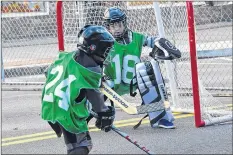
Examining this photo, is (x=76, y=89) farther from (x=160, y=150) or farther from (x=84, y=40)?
(x=160, y=150)

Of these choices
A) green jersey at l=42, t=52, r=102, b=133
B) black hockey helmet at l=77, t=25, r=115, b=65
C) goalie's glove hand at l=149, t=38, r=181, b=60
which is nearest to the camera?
green jersey at l=42, t=52, r=102, b=133

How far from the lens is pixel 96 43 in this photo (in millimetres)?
5621

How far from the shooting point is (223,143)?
7.34 metres

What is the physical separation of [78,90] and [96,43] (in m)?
0.38

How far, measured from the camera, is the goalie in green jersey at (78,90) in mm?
5512

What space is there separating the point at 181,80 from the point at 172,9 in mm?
893

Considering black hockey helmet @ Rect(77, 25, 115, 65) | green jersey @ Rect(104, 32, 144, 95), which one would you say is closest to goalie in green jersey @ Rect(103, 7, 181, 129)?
green jersey @ Rect(104, 32, 144, 95)

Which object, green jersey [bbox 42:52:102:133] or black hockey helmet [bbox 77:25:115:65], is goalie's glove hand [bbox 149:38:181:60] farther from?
green jersey [bbox 42:52:102:133]

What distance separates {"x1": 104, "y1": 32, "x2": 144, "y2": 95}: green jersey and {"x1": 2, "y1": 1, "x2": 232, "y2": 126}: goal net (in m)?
0.48

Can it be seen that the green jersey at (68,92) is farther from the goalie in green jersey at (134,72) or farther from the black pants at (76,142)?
the goalie in green jersey at (134,72)

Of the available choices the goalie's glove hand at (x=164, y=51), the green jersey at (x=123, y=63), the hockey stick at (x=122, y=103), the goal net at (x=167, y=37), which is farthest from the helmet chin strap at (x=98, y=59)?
the green jersey at (x=123, y=63)

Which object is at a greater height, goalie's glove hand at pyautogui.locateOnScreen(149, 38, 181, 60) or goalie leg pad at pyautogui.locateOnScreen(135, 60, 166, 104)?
goalie's glove hand at pyautogui.locateOnScreen(149, 38, 181, 60)

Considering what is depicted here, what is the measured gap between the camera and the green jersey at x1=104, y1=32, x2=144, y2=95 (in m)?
8.02

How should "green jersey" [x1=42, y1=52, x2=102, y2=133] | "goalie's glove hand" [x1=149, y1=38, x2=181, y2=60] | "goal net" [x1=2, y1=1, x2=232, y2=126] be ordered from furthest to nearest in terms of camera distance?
"goal net" [x1=2, y1=1, x2=232, y2=126]
"goalie's glove hand" [x1=149, y1=38, x2=181, y2=60]
"green jersey" [x1=42, y1=52, x2=102, y2=133]
